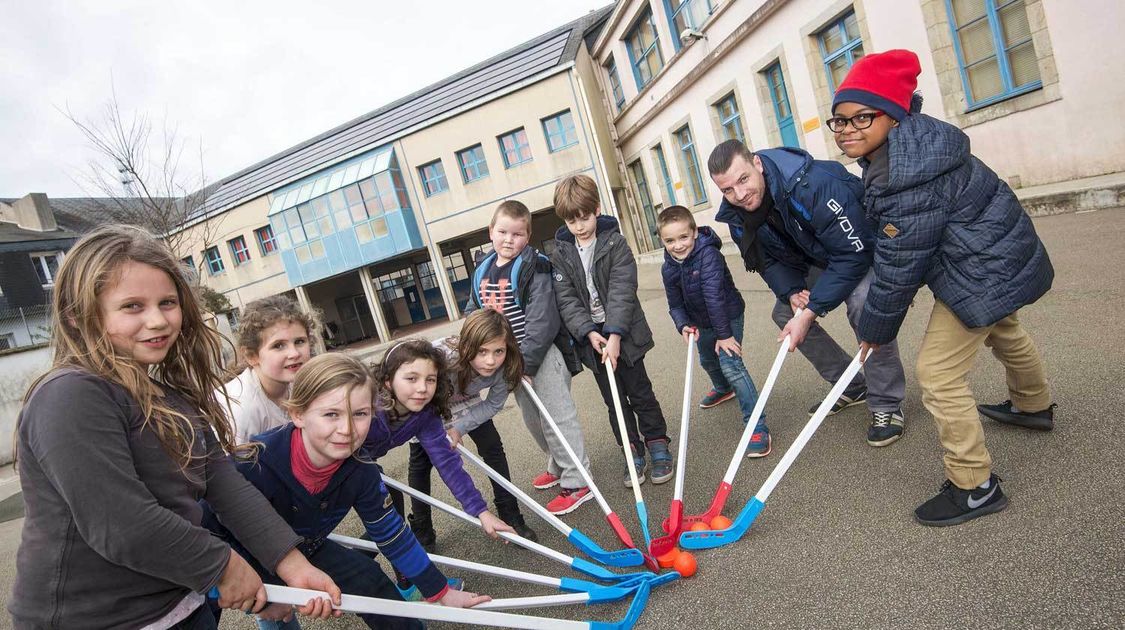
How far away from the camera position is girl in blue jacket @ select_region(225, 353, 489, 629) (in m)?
2.36

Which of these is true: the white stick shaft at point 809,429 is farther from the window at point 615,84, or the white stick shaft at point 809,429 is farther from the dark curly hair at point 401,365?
the window at point 615,84

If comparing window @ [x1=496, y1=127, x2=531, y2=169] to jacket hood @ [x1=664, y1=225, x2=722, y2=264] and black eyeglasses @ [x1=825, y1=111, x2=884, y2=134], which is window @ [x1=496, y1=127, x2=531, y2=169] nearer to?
jacket hood @ [x1=664, y1=225, x2=722, y2=264]

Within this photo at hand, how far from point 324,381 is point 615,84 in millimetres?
20297

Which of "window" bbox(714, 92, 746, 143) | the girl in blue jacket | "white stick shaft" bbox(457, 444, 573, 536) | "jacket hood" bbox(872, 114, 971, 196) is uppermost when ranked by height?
"window" bbox(714, 92, 746, 143)

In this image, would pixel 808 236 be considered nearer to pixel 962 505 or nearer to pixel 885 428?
pixel 885 428

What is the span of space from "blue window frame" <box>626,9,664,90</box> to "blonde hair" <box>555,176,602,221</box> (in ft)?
46.0

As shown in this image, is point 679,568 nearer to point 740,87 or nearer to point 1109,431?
point 1109,431

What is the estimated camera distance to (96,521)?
152cm

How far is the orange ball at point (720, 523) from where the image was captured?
2.89 metres

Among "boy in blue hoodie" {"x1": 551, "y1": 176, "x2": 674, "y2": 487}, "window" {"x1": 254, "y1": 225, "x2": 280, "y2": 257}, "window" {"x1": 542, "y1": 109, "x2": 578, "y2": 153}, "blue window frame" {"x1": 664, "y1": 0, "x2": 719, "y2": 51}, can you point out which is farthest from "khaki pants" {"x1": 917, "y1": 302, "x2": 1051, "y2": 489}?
"window" {"x1": 254, "y1": 225, "x2": 280, "y2": 257}

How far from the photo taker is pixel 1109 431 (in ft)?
9.02

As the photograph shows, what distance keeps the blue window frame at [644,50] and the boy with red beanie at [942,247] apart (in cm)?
1514

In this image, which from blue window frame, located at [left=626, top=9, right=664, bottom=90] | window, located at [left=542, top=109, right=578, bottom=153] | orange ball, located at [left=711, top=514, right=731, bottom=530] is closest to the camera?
orange ball, located at [left=711, top=514, right=731, bottom=530]

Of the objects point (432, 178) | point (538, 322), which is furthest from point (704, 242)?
point (432, 178)
